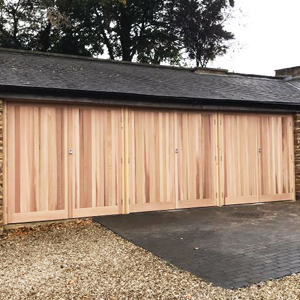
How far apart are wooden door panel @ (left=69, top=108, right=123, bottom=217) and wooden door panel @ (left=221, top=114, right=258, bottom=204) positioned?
2887 mm

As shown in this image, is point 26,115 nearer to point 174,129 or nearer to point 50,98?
point 50,98

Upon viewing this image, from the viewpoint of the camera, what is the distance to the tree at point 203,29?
73.7ft

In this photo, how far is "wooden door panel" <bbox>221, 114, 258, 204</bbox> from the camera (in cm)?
928

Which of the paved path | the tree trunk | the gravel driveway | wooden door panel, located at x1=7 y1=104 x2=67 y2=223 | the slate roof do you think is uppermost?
the tree trunk

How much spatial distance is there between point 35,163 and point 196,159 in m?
3.85

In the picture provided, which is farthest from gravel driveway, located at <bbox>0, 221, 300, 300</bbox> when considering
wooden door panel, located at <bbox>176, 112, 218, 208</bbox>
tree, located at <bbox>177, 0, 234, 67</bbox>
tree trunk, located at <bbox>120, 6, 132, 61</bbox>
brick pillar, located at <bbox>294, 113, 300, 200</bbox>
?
tree, located at <bbox>177, 0, 234, 67</bbox>

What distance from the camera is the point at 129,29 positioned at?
22766 mm

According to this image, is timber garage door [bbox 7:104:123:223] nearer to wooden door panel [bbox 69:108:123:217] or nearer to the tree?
wooden door panel [bbox 69:108:123:217]

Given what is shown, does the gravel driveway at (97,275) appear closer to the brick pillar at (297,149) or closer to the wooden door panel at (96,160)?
the wooden door panel at (96,160)

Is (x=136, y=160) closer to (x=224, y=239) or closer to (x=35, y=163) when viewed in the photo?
(x=35, y=163)

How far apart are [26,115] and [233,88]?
5921 mm

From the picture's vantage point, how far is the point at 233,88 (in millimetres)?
10375

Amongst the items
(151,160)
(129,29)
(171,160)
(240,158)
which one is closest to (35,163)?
(151,160)

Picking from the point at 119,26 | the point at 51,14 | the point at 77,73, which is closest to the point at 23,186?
the point at 77,73
